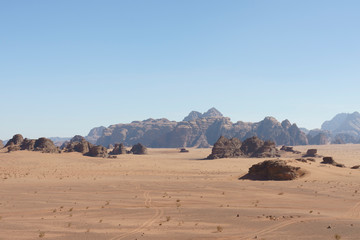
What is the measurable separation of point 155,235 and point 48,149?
58489mm

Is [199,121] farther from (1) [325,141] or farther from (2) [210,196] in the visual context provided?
(2) [210,196]

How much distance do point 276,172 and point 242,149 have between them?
4400 centimetres

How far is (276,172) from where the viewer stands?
29.9 meters

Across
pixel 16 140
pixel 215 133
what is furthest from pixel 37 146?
pixel 215 133

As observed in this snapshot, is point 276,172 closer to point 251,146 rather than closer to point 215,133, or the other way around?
point 251,146

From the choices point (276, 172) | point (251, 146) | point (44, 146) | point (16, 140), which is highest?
point (16, 140)

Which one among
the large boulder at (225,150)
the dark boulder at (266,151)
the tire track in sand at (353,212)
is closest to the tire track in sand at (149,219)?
the tire track in sand at (353,212)

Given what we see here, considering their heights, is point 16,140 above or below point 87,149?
above

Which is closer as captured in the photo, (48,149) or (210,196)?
(210,196)

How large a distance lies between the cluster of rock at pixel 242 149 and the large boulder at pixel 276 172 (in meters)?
38.5

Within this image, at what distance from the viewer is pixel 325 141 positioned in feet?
578

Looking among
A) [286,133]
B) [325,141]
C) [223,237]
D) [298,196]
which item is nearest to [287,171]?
[298,196]

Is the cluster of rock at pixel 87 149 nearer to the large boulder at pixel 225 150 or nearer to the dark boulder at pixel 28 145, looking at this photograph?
the dark boulder at pixel 28 145

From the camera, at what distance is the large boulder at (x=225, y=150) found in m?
70.1
